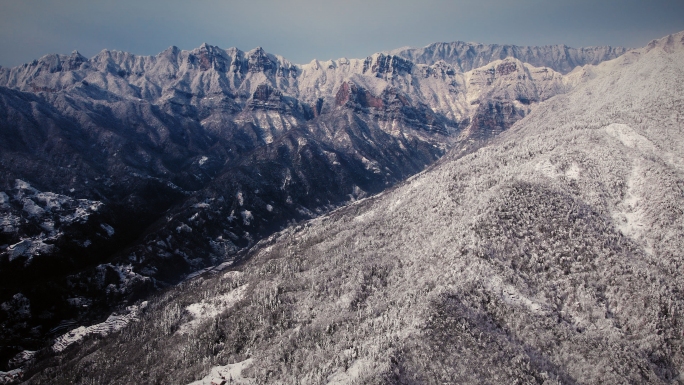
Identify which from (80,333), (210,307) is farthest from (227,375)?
(80,333)

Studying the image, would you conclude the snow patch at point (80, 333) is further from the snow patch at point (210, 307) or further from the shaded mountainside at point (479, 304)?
the snow patch at point (210, 307)

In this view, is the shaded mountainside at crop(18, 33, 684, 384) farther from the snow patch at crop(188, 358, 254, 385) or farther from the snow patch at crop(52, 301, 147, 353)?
the snow patch at crop(52, 301, 147, 353)

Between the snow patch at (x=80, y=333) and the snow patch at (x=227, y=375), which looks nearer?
the snow patch at (x=227, y=375)

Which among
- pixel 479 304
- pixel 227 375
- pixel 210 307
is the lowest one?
pixel 227 375

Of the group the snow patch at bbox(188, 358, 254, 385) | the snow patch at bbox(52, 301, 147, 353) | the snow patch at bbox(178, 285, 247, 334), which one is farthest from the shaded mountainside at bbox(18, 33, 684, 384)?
the snow patch at bbox(52, 301, 147, 353)

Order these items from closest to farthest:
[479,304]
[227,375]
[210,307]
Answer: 1. [479,304]
2. [227,375]
3. [210,307]

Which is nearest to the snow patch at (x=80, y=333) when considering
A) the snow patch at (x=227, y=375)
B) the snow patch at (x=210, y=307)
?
the snow patch at (x=210, y=307)

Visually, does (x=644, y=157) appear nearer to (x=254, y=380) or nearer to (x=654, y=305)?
(x=654, y=305)

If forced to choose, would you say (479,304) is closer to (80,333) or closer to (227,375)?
(227,375)

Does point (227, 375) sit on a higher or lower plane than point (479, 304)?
lower

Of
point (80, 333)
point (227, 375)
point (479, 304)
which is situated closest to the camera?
point (479, 304)
